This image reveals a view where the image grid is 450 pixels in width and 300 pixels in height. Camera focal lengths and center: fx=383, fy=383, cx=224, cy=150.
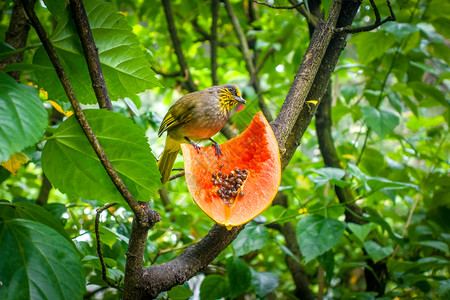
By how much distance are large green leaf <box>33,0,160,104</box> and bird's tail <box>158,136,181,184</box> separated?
2.22ft

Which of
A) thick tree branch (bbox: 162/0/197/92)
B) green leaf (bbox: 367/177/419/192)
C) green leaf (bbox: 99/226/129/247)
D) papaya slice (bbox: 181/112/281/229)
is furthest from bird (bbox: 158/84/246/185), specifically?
thick tree branch (bbox: 162/0/197/92)

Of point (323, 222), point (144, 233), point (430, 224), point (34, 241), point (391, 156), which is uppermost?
point (34, 241)

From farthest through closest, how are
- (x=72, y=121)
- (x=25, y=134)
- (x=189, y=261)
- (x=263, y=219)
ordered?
(x=263, y=219)
(x=189, y=261)
(x=72, y=121)
(x=25, y=134)

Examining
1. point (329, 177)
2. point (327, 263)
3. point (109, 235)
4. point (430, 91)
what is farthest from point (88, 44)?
point (430, 91)

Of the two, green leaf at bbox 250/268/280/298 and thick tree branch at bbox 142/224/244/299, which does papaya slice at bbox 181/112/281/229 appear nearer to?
thick tree branch at bbox 142/224/244/299

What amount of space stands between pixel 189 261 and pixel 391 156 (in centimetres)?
205

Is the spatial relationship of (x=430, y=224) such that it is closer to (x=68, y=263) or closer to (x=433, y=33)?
(x=433, y=33)

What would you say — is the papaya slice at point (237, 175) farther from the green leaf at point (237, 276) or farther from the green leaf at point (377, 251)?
the green leaf at point (377, 251)

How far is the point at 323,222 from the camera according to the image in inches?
68.0

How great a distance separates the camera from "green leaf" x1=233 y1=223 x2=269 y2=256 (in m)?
1.75

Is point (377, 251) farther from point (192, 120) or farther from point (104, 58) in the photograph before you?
point (104, 58)

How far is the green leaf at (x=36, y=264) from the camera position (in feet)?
2.31

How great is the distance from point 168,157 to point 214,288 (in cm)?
70

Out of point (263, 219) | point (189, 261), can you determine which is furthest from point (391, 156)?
point (189, 261)
